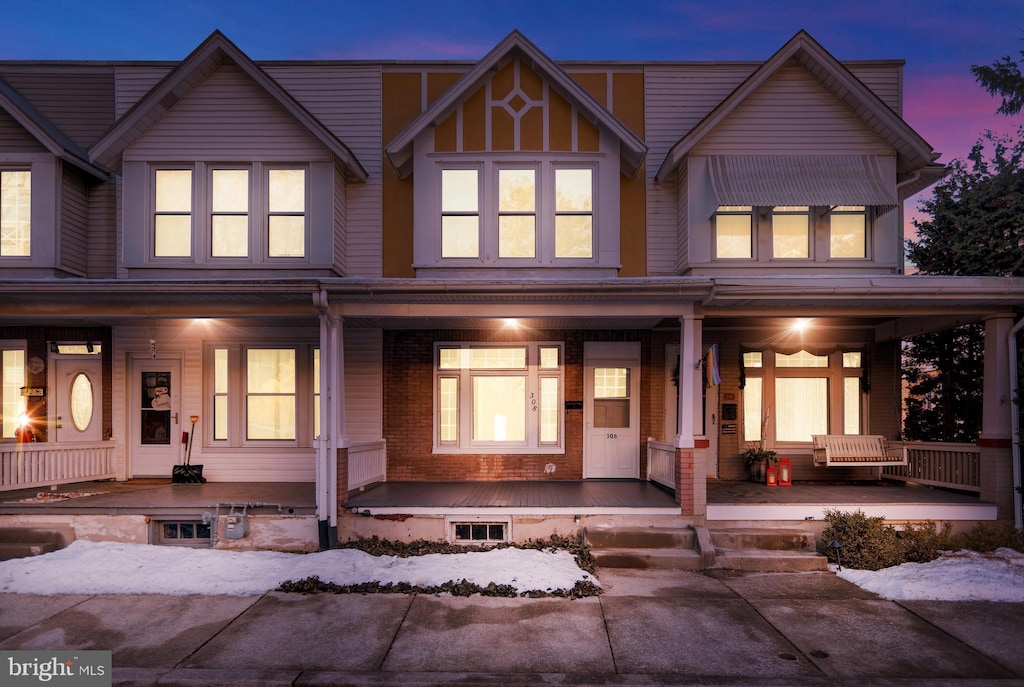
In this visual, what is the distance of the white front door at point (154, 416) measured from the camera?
37.9 feet

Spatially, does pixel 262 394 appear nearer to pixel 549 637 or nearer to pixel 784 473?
pixel 549 637

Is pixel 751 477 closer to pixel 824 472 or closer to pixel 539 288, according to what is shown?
pixel 824 472

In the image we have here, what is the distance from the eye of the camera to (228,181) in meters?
10.9

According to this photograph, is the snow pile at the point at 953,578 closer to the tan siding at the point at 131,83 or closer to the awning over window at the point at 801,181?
the awning over window at the point at 801,181

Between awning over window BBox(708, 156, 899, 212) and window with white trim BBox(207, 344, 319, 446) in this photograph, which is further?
→ window with white trim BBox(207, 344, 319, 446)

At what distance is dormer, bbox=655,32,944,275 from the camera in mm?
10688

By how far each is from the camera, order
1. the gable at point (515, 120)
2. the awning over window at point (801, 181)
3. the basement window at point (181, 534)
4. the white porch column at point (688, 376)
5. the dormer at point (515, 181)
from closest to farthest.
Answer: the white porch column at point (688, 376) < the basement window at point (181, 534) < the awning over window at point (801, 181) < the dormer at point (515, 181) < the gable at point (515, 120)

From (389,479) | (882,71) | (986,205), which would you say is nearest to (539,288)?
(389,479)

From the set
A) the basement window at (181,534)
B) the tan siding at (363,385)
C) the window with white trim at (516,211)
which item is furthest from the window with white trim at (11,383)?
the window with white trim at (516,211)

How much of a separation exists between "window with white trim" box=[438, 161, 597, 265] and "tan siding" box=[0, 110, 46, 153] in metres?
7.62

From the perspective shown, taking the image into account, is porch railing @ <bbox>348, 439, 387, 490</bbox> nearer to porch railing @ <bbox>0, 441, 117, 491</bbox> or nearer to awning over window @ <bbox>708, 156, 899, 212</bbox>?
porch railing @ <bbox>0, 441, 117, 491</bbox>

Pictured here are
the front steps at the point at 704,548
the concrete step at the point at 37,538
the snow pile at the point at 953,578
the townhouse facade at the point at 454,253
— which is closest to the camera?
the snow pile at the point at 953,578

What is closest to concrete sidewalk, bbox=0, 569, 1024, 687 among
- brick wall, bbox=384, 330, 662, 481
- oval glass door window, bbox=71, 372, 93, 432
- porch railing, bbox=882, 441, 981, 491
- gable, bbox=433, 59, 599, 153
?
porch railing, bbox=882, 441, 981, 491

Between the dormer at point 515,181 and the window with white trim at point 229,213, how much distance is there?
7.14 feet
